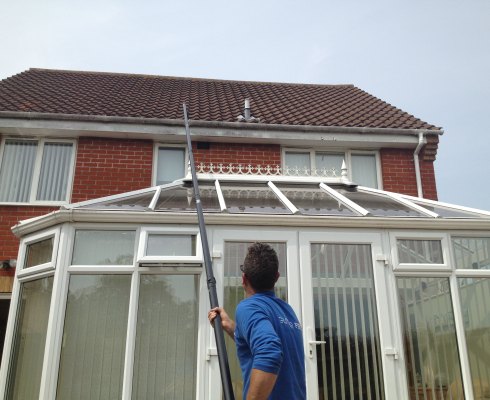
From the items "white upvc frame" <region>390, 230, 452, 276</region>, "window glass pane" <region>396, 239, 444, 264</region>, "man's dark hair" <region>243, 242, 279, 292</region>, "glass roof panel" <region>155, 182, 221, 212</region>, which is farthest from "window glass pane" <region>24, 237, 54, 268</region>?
"window glass pane" <region>396, 239, 444, 264</region>

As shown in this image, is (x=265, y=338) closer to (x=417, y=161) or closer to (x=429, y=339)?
(x=429, y=339)

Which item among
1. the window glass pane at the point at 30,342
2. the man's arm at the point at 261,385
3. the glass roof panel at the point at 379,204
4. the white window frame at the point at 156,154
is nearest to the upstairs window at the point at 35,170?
the white window frame at the point at 156,154

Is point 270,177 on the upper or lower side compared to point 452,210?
upper

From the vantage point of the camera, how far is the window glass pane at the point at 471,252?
503cm

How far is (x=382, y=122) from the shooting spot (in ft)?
29.8

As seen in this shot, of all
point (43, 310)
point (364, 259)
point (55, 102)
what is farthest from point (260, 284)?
point (55, 102)

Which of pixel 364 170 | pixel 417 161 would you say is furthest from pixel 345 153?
pixel 417 161

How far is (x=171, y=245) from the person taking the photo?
192 inches

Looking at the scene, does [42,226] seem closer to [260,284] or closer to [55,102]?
[260,284]

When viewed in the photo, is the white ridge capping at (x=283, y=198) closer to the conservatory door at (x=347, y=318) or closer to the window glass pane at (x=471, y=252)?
the conservatory door at (x=347, y=318)

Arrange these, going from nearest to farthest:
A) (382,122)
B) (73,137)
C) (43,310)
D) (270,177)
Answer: (43,310)
(270,177)
(73,137)
(382,122)

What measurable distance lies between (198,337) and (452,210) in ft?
11.3

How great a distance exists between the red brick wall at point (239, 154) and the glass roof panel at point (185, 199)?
1654mm

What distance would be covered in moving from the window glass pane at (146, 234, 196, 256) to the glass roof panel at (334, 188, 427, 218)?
→ 2093mm
